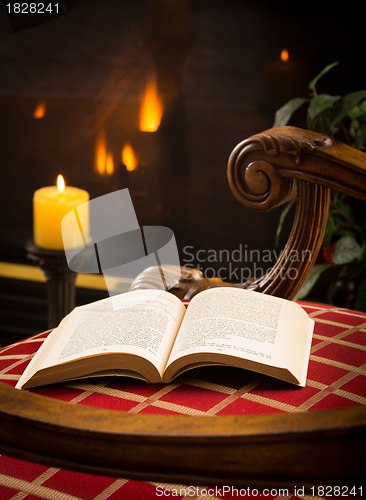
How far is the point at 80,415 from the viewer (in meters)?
0.39

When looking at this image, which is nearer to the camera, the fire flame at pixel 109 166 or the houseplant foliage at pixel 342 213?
the houseplant foliage at pixel 342 213

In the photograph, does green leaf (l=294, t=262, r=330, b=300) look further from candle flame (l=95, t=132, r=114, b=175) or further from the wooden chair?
the wooden chair

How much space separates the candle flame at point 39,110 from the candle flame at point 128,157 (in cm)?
28

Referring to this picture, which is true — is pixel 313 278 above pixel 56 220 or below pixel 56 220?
below

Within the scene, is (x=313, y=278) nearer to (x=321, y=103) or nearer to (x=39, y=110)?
(x=321, y=103)

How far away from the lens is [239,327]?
0.70 metres

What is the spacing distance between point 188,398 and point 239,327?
0.12 m

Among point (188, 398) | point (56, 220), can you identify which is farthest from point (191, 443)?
point (56, 220)

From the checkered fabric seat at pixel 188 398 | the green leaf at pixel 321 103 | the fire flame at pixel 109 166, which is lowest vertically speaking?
the checkered fabric seat at pixel 188 398

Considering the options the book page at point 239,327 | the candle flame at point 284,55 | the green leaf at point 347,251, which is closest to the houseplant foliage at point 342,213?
the green leaf at point 347,251

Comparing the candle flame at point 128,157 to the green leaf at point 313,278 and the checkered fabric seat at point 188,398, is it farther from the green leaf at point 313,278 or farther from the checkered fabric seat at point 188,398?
the checkered fabric seat at point 188,398

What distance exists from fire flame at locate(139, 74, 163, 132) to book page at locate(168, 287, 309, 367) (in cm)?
115

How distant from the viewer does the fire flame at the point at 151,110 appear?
187 cm

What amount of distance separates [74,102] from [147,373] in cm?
143
